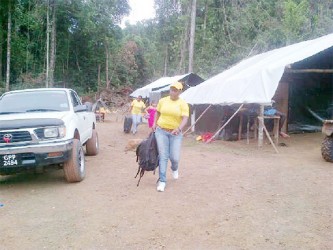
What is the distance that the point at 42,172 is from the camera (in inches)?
307

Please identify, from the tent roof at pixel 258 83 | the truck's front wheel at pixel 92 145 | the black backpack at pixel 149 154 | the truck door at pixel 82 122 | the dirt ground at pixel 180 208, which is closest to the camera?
the dirt ground at pixel 180 208

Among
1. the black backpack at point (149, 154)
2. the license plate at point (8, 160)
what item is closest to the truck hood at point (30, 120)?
the license plate at point (8, 160)

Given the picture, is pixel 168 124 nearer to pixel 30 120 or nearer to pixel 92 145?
pixel 30 120

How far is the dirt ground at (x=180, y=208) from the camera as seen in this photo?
13.5 feet

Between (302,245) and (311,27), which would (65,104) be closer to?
(302,245)

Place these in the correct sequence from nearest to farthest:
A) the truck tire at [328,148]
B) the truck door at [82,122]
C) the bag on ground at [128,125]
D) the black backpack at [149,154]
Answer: the black backpack at [149,154]
the truck door at [82,122]
the truck tire at [328,148]
the bag on ground at [128,125]

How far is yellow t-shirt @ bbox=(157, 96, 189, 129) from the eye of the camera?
238 inches

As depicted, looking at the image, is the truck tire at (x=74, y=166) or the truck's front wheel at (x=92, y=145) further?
the truck's front wheel at (x=92, y=145)

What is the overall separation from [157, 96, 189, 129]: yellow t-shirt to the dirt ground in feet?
3.75

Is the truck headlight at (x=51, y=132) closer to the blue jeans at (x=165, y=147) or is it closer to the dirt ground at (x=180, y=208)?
the dirt ground at (x=180, y=208)

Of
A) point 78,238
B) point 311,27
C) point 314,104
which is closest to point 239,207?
point 78,238

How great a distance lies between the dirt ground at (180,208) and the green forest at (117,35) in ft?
61.3

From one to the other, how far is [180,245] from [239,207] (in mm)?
1580

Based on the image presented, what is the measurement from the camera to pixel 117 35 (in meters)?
41.3
